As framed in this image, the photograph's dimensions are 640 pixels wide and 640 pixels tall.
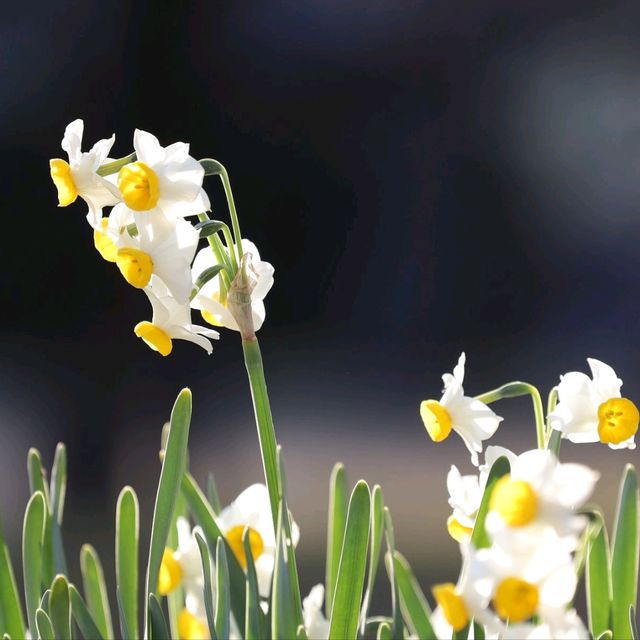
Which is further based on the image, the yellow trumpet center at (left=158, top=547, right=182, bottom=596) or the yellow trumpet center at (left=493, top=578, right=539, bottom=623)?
the yellow trumpet center at (left=158, top=547, right=182, bottom=596)

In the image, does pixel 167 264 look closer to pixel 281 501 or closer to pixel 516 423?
pixel 281 501

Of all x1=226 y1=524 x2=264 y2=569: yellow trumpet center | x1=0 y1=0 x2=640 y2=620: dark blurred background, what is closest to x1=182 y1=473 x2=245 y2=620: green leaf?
x1=226 y1=524 x2=264 y2=569: yellow trumpet center

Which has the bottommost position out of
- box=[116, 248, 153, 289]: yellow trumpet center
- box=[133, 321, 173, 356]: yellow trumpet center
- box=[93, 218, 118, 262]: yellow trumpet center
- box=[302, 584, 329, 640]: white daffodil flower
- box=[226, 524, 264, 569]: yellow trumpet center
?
box=[302, 584, 329, 640]: white daffodil flower

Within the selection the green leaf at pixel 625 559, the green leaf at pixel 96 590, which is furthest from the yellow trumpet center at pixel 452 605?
the green leaf at pixel 96 590

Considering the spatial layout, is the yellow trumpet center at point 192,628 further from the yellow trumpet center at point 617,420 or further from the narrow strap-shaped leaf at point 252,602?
the yellow trumpet center at point 617,420

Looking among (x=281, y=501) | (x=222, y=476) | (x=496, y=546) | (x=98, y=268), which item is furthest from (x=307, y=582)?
(x=496, y=546)

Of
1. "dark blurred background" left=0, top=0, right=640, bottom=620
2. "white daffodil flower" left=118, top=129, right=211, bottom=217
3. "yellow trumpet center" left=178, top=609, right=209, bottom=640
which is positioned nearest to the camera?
"white daffodil flower" left=118, top=129, right=211, bottom=217

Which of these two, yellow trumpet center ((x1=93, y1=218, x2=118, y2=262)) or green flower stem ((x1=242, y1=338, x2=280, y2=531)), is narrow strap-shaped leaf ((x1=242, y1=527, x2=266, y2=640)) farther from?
yellow trumpet center ((x1=93, y1=218, x2=118, y2=262))
